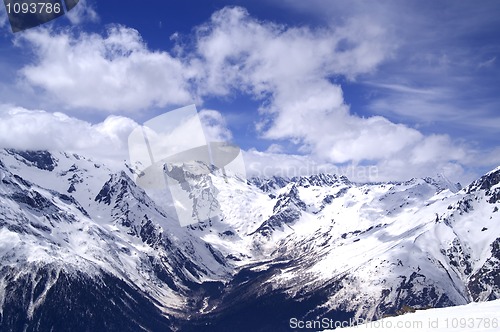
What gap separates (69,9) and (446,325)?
131 ft

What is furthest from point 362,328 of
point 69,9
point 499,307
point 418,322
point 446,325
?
point 69,9

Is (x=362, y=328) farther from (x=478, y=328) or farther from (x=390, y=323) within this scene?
(x=478, y=328)

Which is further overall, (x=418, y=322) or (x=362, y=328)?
(x=362, y=328)

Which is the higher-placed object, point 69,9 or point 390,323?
point 69,9

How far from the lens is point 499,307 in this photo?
1405 inches

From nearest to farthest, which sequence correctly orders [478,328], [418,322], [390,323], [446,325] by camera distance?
[478,328] → [446,325] → [418,322] → [390,323]

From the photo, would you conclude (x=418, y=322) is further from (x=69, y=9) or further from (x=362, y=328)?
(x=69, y=9)

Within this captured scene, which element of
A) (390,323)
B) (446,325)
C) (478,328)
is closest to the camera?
(478,328)

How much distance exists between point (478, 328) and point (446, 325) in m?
3.48

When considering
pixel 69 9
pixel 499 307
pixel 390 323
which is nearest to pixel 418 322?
pixel 390 323

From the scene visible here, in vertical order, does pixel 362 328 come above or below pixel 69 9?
below

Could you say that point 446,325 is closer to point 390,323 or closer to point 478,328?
point 478,328

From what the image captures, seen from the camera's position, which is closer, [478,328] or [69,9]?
[478,328]

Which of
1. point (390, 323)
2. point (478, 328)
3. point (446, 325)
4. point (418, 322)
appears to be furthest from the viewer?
point (390, 323)
